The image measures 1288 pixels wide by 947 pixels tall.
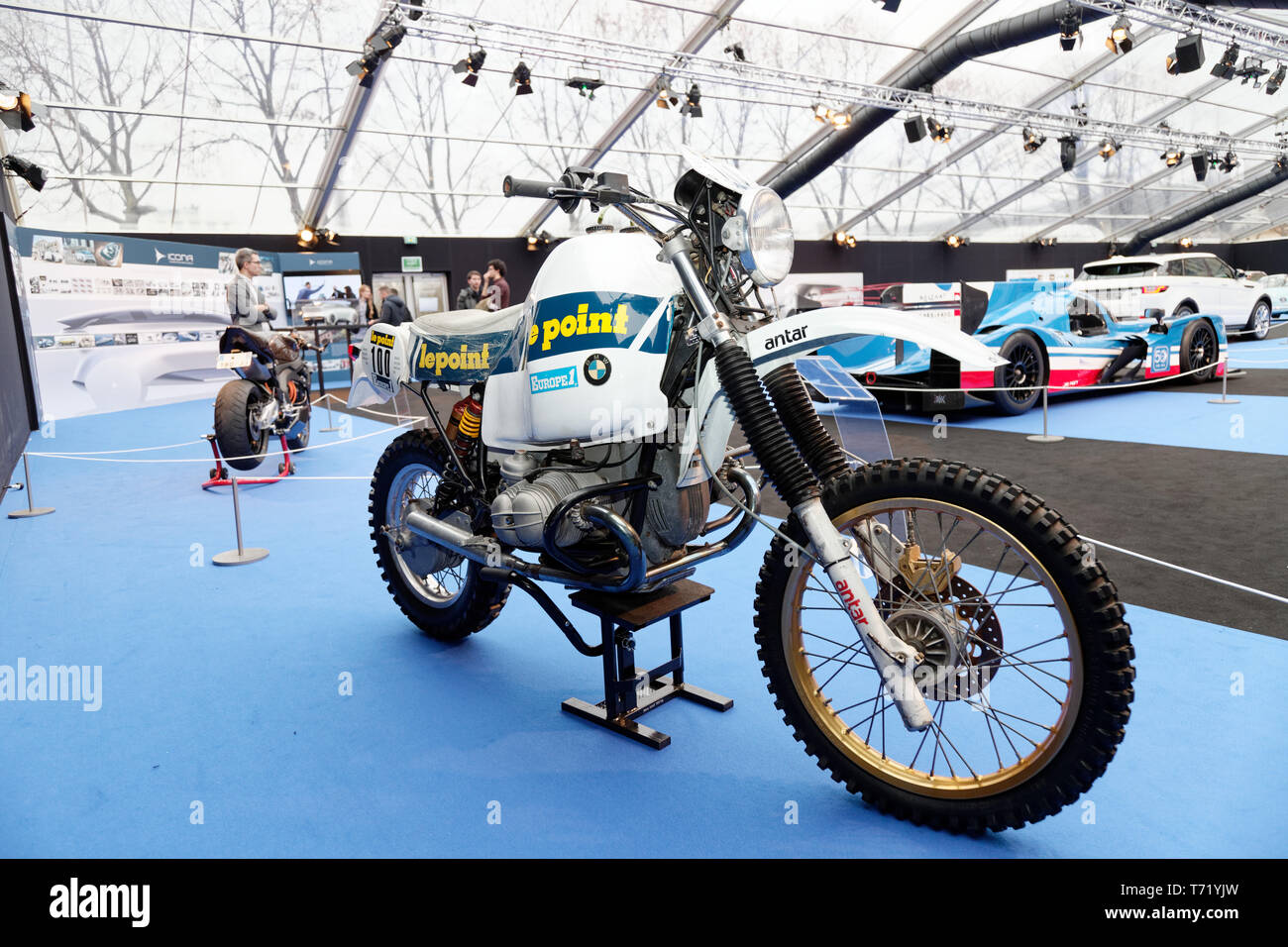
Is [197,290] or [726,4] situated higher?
[726,4]

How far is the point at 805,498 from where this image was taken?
1.98 m

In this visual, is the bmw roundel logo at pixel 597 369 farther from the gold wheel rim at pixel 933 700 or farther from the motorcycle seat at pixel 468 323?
the gold wheel rim at pixel 933 700

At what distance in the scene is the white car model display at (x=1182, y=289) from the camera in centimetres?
1086

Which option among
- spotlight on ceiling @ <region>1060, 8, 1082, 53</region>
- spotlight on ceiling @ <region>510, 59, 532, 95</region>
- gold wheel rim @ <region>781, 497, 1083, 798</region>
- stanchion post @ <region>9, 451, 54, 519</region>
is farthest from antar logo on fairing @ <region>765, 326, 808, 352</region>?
spotlight on ceiling @ <region>1060, 8, 1082, 53</region>

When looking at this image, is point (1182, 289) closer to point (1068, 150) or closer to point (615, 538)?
point (1068, 150)

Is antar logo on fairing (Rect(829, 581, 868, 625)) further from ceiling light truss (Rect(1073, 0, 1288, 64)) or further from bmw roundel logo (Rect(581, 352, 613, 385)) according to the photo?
ceiling light truss (Rect(1073, 0, 1288, 64))

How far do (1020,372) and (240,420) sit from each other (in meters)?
7.02

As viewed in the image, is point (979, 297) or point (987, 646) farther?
point (979, 297)

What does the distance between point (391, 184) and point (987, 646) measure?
1467 cm

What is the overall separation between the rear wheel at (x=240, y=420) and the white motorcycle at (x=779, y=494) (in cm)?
400

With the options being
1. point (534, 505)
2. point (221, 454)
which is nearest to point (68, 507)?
point (221, 454)

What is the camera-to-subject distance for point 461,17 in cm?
1016

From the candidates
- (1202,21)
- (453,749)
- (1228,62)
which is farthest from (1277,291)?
(453,749)
